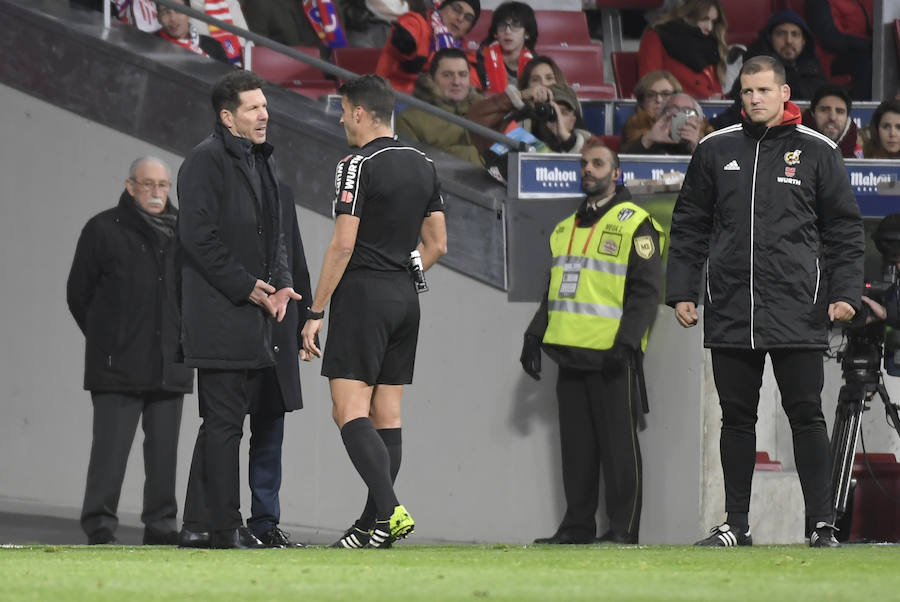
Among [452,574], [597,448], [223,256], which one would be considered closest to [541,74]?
[597,448]

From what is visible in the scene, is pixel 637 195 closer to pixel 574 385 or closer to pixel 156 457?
pixel 574 385

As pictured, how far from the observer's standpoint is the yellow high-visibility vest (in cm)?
865

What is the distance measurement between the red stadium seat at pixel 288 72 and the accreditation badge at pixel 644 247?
3.03 meters

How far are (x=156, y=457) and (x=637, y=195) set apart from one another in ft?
8.79

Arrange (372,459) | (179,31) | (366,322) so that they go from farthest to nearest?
(179,31)
(366,322)
(372,459)

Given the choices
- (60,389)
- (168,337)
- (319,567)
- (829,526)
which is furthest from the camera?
(60,389)

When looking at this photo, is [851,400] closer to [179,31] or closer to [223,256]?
[223,256]

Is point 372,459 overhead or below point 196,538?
overhead

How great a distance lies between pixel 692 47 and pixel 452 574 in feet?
24.0

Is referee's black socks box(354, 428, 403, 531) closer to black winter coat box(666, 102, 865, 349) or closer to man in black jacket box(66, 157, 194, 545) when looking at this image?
black winter coat box(666, 102, 865, 349)

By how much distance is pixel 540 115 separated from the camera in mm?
9727

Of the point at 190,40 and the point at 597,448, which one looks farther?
the point at 190,40

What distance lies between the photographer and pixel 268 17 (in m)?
11.9

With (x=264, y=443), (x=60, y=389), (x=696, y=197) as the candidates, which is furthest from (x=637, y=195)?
(x=60, y=389)
